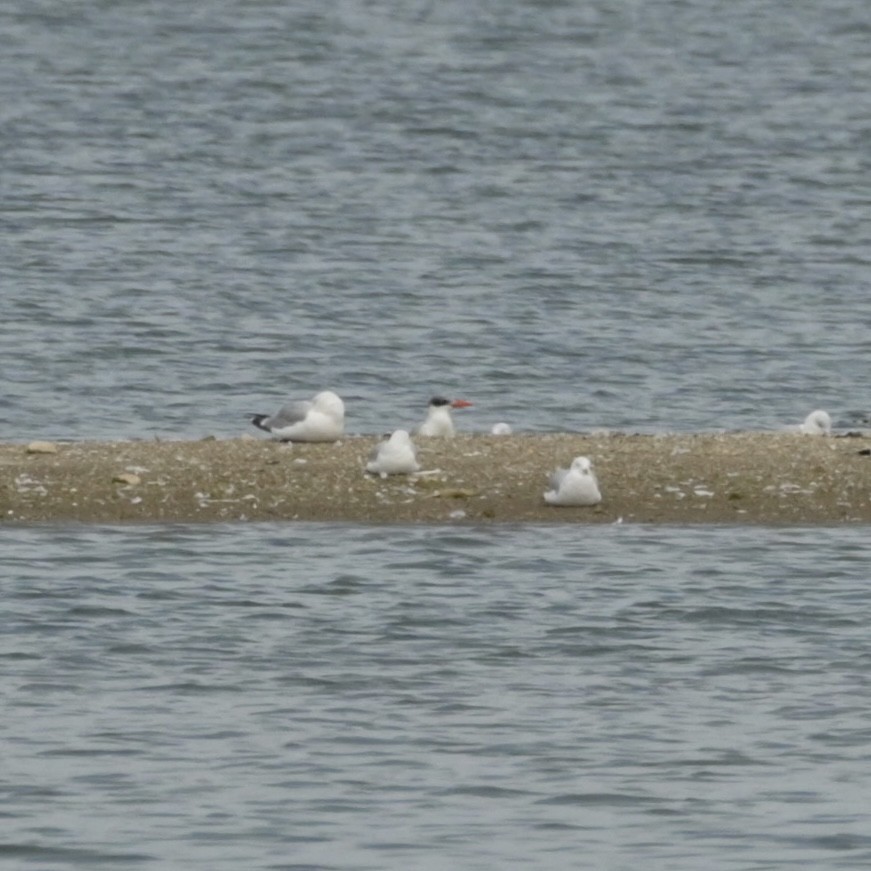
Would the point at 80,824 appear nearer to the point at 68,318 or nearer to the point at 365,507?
the point at 365,507

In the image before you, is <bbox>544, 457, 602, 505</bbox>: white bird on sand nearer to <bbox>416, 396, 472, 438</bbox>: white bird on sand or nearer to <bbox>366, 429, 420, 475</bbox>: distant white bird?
<bbox>366, 429, 420, 475</bbox>: distant white bird

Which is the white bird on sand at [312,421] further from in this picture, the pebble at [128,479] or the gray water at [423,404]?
the gray water at [423,404]

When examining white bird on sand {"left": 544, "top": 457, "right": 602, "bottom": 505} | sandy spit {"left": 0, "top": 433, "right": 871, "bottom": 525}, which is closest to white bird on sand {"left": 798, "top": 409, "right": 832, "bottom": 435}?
sandy spit {"left": 0, "top": 433, "right": 871, "bottom": 525}

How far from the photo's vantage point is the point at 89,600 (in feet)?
54.2

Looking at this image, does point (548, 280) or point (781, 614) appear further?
point (548, 280)

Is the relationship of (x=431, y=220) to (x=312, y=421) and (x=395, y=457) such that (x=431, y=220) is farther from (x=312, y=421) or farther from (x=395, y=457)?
(x=395, y=457)

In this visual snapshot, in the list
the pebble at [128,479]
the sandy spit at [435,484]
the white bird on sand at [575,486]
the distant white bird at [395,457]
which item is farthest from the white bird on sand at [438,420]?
the pebble at [128,479]

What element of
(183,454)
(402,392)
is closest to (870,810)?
(183,454)

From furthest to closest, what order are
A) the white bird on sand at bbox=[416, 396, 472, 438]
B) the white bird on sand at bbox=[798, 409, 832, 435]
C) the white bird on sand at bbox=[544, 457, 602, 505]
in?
the white bird on sand at bbox=[798, 409, 832, 435], the white bird on sand at bbox=[416, 396, 472, 438], the white bird on sand at bbox=[544, 457, 602, 505]

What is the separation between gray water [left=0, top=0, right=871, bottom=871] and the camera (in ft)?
41.6

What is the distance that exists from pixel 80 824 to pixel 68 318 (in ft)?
57.9

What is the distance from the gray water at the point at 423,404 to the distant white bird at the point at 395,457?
24.6 inches

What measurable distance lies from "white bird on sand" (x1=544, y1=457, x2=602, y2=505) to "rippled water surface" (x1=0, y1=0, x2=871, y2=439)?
4.83 meters

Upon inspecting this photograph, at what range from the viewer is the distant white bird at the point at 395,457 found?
61.0 ft
